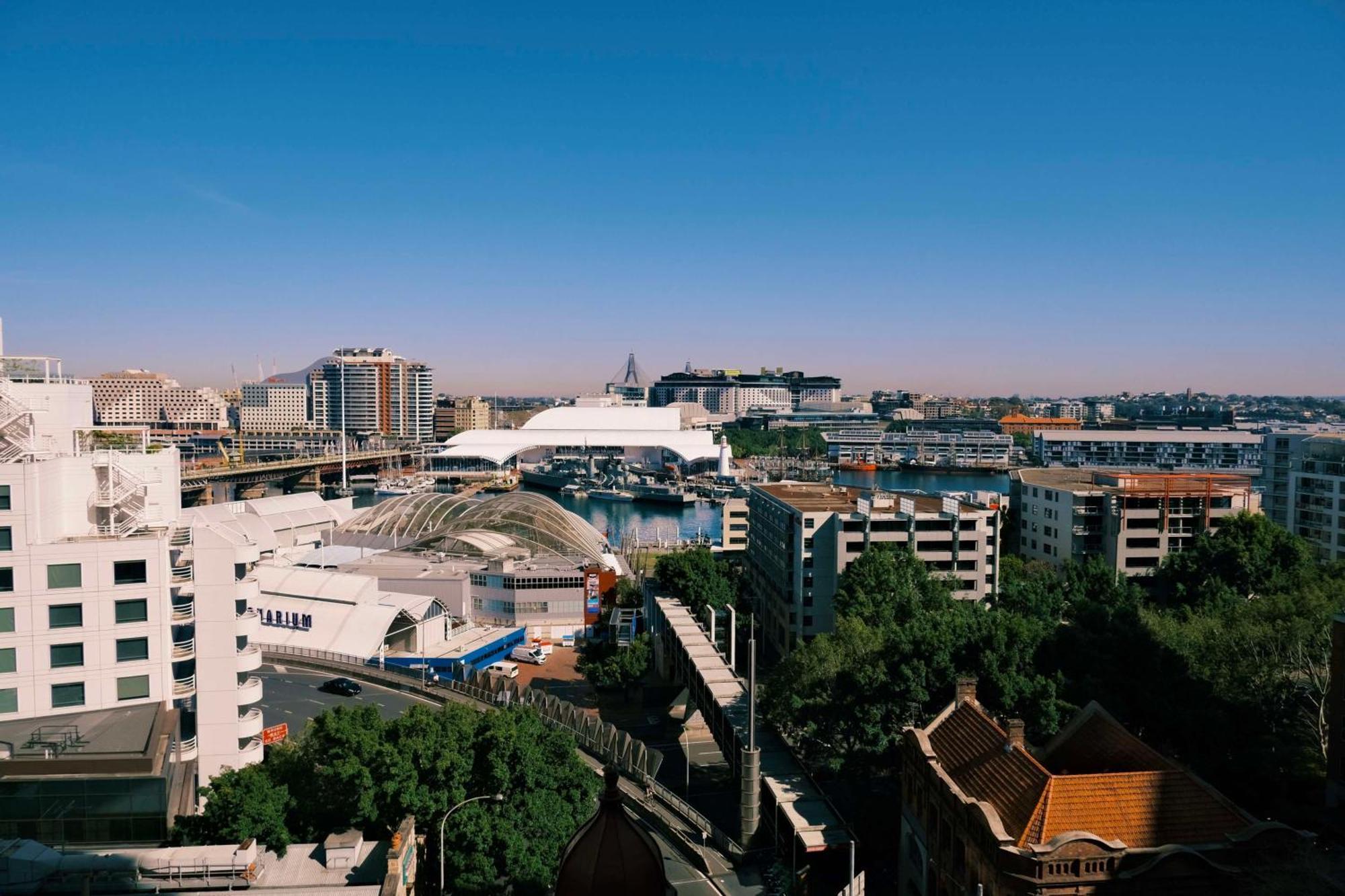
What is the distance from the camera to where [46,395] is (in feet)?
44.6

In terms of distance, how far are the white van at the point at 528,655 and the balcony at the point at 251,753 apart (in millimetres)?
10367

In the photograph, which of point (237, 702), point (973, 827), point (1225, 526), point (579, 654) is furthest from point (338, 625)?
point (1225, 526)

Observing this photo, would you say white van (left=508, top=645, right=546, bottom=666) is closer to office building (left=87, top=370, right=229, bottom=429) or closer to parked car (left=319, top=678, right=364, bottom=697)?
parked car (left=319, top=678, right=364, bottom=697)

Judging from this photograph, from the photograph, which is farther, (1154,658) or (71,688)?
(1154,658)

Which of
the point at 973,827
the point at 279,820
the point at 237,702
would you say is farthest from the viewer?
the point at 237,702

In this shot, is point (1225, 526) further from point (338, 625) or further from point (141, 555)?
point (141, 555)

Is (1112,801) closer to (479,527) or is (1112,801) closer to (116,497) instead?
(116,497)

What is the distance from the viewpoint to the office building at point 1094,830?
26.4ft

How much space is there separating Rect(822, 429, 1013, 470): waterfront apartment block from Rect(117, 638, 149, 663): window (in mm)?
84003

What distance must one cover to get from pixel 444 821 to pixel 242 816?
6.64 feet

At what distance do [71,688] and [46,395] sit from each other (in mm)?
4372

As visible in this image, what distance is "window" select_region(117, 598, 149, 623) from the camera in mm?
12445

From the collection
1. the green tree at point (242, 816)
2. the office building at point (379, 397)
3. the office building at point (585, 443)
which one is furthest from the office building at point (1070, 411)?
the green tree at point (242, 816)

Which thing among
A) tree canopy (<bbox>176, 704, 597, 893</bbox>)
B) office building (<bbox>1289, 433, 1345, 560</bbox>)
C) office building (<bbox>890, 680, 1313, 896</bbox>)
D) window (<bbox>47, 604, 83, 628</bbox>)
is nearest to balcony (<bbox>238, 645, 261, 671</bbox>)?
window (<bbox>47, 604, 83, 628</bbox>)
